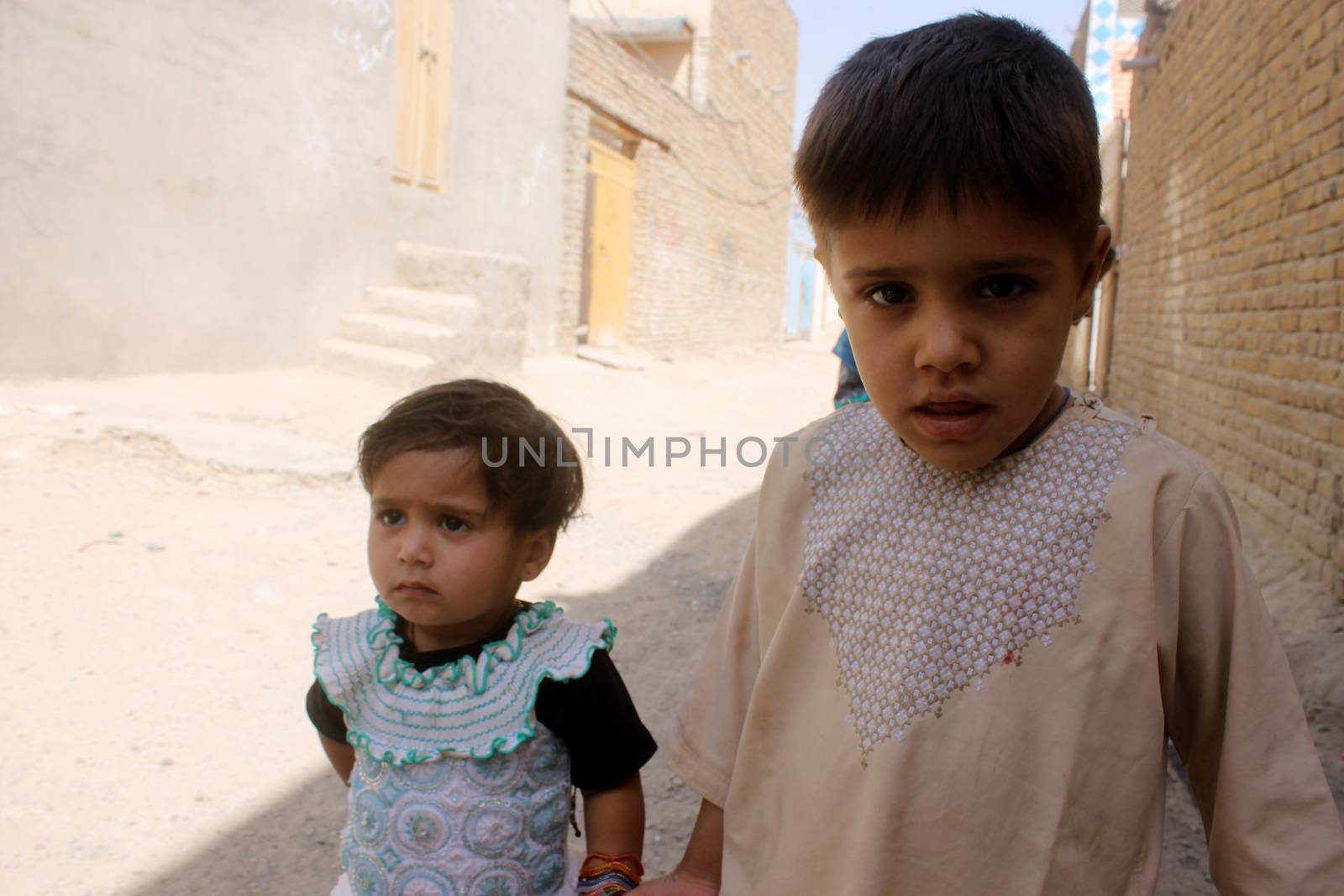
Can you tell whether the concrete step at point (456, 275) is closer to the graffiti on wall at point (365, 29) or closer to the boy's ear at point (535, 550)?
the graffiti on wall at point (365, 29)

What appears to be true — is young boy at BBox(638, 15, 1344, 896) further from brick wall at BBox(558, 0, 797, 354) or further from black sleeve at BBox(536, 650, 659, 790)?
brick wall at BBox(558, 0, 797, 354)

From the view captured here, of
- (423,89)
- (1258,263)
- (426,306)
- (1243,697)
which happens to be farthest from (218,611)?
(423,89)

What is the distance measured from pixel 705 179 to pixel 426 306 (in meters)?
8.84

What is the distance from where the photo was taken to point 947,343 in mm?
924

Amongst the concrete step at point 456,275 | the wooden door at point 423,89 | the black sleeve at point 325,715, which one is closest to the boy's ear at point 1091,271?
the black sleeve at point 325,715

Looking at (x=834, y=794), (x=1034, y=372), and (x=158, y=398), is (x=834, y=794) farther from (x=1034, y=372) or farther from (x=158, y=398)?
(x=158, y=398)

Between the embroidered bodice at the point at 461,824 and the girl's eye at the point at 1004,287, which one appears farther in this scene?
the embroidered bodice at the point at 461,824

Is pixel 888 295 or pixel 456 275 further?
pixel 456 275

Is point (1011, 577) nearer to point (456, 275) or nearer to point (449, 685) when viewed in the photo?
point (449, 685)

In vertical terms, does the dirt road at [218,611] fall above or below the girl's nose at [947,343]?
below

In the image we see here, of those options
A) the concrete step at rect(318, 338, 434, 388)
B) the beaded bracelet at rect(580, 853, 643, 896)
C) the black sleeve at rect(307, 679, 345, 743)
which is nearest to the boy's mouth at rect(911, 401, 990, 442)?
the beaded bracelet at rect(580, 853, 643, 896)

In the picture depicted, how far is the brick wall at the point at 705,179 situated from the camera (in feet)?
37.1

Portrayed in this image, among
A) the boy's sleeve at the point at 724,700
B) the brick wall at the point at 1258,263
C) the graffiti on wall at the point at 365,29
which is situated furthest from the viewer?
the graffiti on wall at the point at 365,29

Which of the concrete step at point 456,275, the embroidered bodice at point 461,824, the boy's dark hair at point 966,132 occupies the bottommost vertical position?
the embroidered bodice at point 461,824
